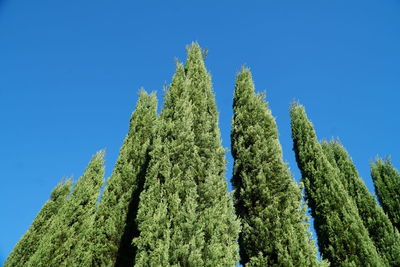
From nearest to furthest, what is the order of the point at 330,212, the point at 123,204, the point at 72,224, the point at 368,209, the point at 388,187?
the point at 123,204
the point at 330,212
the point at 72,224
the point at 368,209
the point at 388,187

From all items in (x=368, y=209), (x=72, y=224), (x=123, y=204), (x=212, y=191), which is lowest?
(x=212, y=191)

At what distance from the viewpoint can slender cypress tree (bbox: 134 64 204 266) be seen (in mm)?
5523

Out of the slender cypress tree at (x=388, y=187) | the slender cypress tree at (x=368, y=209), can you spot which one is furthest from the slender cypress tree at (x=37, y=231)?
the slender cypress tree at (x=388, y=187)

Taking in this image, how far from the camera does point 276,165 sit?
9703 mm

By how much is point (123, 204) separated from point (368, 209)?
11365mm

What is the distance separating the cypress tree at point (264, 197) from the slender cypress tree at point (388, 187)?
9643 millimetres

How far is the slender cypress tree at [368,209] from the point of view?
38.2 ft

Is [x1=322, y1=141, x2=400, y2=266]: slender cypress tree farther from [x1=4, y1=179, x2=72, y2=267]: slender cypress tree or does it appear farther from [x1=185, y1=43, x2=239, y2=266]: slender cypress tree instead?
[x1=4, y1=179, x2=72, y2=267]: slender cypress tree

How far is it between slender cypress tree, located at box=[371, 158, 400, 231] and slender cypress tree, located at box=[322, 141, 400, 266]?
191cm

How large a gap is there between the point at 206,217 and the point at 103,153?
34.9 ft

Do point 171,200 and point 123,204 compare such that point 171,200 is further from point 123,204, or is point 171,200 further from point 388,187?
point 388,187

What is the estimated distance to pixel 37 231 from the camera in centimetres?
1500

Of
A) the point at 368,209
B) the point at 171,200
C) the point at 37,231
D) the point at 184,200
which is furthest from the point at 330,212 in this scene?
the point at 37,231

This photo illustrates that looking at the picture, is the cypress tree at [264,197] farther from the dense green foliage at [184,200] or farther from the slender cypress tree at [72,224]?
the slender cypress tree at [72,224]
